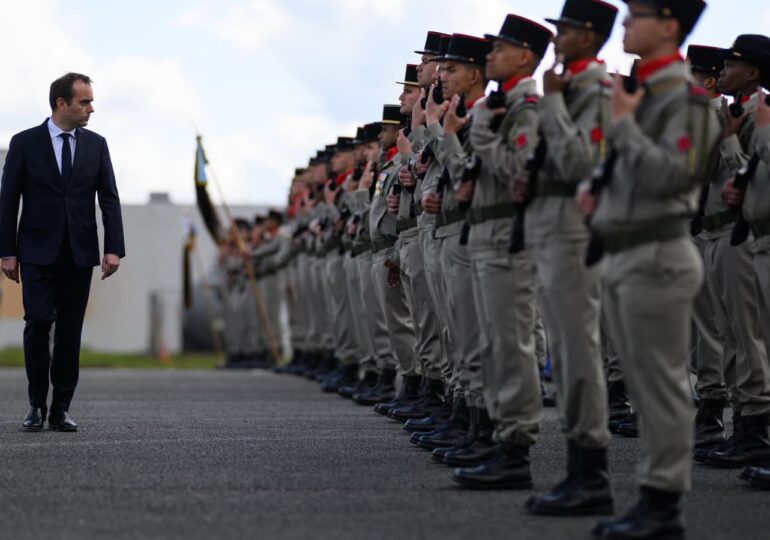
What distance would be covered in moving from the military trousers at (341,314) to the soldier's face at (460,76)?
754 cm

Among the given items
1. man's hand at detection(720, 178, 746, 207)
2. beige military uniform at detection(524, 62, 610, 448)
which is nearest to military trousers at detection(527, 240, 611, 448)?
beige military uniform at detection(524, 62, 610, 448)

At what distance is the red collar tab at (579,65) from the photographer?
678 cm

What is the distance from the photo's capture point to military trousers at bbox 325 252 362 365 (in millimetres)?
16250

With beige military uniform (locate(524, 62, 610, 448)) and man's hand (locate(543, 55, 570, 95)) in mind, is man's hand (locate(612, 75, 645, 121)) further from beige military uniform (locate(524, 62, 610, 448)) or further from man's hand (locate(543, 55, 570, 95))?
man's hand (locate(543, 55, 570, 95))

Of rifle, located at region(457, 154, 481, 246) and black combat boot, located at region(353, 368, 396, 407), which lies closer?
rifle, located at region(457, 154, 481, 246)

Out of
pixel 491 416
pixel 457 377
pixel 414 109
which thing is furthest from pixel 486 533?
pixel 414 109

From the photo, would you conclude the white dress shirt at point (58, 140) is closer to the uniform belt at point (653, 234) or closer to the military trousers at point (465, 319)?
the military trousers at point (465, 319)

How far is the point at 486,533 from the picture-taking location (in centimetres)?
606

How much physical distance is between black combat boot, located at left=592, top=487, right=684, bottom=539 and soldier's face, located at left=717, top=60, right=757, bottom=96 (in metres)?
3.59

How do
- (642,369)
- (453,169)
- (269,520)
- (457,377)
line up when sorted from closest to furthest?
(642,369), (269,520), (453,169), (457,377)

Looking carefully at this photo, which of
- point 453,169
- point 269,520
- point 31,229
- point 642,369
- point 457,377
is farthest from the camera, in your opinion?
point 31,229

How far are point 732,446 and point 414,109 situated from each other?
3.18 meters

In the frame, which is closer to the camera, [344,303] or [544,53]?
[544,53]

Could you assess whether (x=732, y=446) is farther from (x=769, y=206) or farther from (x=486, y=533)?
(x=486, y=533)
